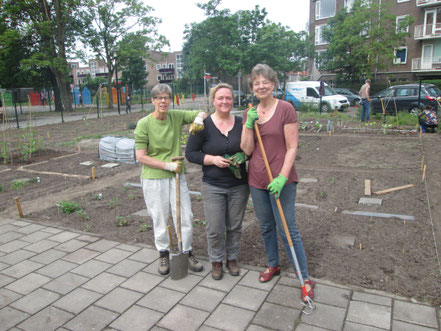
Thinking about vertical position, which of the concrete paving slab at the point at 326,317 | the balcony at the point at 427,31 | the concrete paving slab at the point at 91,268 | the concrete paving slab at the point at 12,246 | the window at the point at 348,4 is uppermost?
the window at the point at 348,4

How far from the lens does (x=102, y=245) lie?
413 cm

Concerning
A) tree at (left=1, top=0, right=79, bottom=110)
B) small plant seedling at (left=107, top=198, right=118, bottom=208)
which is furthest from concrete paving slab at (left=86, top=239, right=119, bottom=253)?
tree at (left=1, top=0, right=79, bottom=110)

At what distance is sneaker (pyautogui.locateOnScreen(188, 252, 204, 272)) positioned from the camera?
3.46 metres

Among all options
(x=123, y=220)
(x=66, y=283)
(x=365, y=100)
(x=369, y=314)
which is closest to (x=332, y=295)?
(x=369, y=314)

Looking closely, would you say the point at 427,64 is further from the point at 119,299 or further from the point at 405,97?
the point at 119,299

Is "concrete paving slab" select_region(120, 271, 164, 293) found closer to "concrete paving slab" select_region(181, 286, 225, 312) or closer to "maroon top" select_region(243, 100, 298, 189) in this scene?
"concrete paving slab" select_region(181, 286, 225, 312)

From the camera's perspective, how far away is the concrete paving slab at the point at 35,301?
9.70ft

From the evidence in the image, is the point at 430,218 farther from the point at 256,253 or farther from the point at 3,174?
the point at 3,174

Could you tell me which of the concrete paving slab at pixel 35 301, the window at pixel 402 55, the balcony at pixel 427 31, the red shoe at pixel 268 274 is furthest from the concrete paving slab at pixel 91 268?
the window at pixel 402 55

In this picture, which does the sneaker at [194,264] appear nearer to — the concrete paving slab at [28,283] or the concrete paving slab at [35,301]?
the concrete paving slab at [35,301]

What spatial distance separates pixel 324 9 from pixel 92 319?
136 ft

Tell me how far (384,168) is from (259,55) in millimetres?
19828

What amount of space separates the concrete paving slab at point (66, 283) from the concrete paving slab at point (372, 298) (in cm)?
246

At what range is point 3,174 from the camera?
786 centimetres
